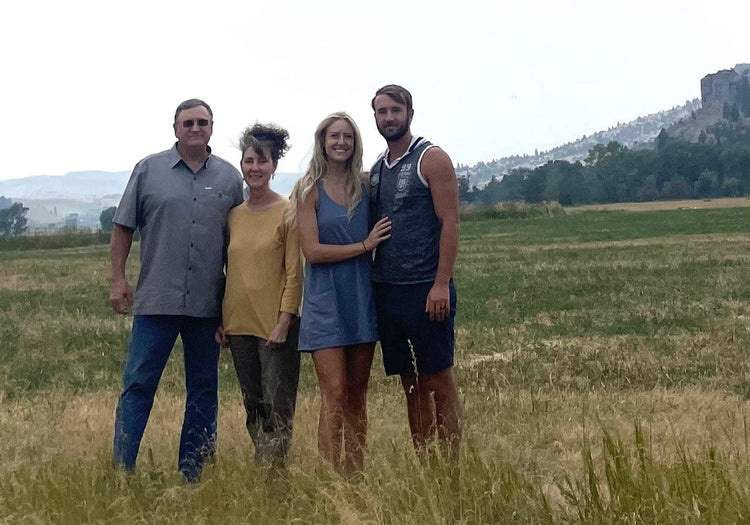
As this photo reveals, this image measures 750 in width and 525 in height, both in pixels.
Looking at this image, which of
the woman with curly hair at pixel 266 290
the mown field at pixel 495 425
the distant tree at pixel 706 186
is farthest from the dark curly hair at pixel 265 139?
the distant tree at pixel 706 186

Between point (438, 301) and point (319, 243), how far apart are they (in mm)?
638

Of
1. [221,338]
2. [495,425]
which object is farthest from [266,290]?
[495,425]

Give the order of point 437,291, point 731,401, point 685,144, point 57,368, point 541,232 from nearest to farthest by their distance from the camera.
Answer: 1. point 437,291
2. point 731,401
3. point 57,368
4. point 541,232
5. point 685,144

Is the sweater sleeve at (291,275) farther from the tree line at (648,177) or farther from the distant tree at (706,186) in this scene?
the distant tree at (706,186)

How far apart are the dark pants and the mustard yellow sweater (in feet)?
0.34

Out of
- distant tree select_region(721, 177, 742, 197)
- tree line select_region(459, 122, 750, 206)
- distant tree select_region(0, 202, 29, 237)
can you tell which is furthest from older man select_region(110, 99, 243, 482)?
distant tree select_region(0, 202, 29, 237)

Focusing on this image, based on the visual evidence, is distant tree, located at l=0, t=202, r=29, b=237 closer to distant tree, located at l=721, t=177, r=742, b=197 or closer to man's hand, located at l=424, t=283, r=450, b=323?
distant tree, located at l=721, t=177, r=742, b=197

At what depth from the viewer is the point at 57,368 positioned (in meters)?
10.3

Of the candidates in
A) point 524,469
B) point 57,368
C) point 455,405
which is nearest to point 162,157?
point 455,405

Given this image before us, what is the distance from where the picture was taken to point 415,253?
4.46 metres

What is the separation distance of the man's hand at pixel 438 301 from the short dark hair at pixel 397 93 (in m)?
0.87

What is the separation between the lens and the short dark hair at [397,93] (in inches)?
173

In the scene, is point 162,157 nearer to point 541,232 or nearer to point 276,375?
point 276,375

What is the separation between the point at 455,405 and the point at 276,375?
919mm
